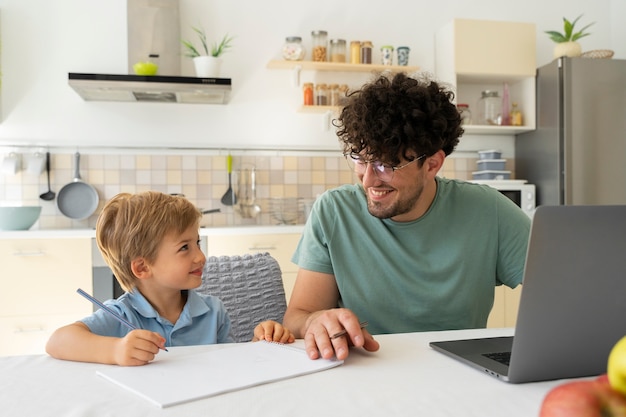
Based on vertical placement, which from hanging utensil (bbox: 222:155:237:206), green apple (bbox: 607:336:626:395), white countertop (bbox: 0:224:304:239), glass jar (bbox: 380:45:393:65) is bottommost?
white countertop (bbox: 0:224:304:239)

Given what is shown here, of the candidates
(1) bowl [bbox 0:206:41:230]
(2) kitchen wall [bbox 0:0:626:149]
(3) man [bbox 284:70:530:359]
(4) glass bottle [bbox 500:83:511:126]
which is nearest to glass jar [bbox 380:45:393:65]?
(2) kitchen wall [bbox 0:0:626:149]

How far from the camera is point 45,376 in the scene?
89cm

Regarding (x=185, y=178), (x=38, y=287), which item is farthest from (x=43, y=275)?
(x=185, y=178)

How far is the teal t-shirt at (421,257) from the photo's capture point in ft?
4.69

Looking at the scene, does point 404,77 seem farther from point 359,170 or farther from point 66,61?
point 66,61

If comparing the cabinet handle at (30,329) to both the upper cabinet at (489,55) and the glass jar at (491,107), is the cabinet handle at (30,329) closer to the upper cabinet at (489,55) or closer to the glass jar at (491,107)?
the upper cabinet at (489,55)

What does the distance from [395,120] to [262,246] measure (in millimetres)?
1833

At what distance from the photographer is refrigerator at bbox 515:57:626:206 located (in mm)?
3535

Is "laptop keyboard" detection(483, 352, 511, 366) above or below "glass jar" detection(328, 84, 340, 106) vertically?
below

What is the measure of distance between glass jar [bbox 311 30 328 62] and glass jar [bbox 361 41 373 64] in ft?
0.74

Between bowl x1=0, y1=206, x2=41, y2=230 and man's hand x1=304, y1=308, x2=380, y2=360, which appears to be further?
bowl x1=0, y1=206, x2=41, y2=230

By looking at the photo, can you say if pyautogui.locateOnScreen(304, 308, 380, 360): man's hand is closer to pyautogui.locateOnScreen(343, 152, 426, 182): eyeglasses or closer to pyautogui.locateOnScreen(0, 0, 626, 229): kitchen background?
pyautogui.locateOnScreen(343, 152, 426, 182): eyeglasses

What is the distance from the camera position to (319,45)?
11.9 feet

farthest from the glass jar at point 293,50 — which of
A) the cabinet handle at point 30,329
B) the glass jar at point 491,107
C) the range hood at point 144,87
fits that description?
the cabinet handle at point 30,329
